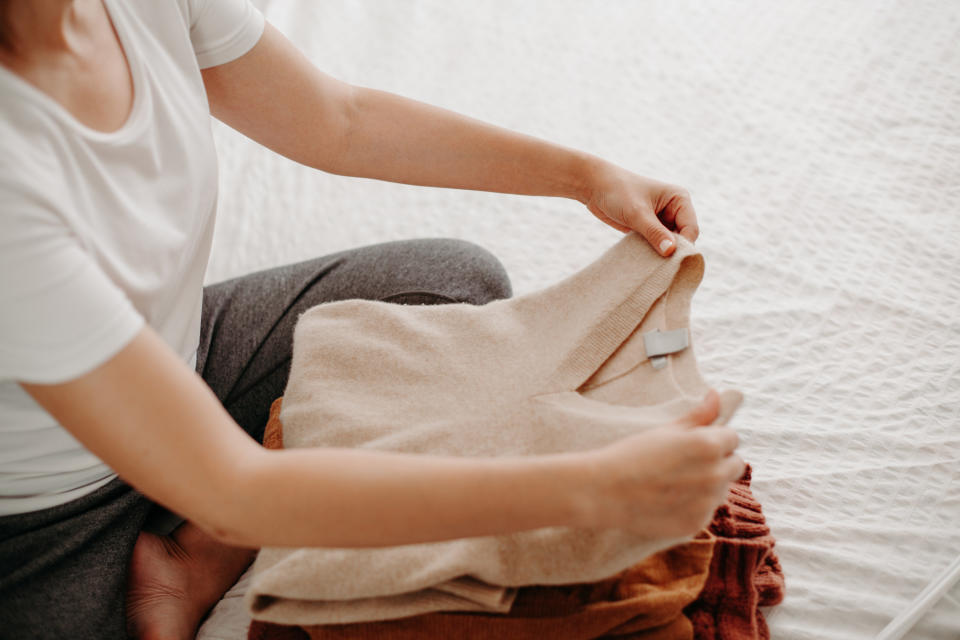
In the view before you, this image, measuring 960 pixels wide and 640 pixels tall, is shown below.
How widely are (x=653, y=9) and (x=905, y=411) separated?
0.95 m

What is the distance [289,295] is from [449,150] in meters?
0.24

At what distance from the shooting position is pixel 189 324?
710 millimetres

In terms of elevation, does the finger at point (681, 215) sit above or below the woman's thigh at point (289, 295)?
above

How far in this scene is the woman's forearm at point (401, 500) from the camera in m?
0.46

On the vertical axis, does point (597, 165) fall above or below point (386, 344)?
above

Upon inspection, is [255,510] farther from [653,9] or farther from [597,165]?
[653,9]

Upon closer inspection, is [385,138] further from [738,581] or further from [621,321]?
[738,581]

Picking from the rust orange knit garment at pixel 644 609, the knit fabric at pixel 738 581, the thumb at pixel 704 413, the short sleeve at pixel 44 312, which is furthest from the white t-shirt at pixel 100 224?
the knit fabric at pixel 738 581

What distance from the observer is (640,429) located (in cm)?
53

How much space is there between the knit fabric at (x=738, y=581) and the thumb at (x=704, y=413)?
17 centimetres

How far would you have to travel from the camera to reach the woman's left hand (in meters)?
0.70

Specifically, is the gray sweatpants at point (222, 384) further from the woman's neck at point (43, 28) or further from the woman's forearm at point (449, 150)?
the woman's neck at point (43, 28)

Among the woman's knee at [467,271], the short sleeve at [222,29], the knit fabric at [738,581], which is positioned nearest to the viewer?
the knit fabric at [738,581]

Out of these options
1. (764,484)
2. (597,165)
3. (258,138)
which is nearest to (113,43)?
(258,138)
